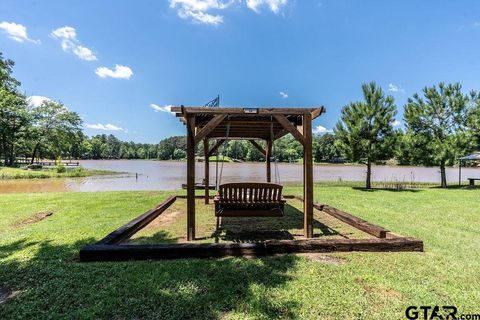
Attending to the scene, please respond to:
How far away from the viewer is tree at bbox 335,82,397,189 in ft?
53.3

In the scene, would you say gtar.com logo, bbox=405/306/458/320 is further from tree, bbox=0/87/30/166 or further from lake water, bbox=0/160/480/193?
tree, bbox=0/87/30/166

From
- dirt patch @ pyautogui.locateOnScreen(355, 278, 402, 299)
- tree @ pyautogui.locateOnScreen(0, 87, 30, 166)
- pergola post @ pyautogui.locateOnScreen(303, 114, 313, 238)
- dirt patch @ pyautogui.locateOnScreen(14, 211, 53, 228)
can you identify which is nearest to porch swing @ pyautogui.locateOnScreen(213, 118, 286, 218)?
pergola post @ pyautogui.locateOnScreen(303, 114, 313, 238)

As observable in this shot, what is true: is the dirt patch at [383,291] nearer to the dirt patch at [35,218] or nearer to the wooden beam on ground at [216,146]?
the wooden beam on ground at [216,146]

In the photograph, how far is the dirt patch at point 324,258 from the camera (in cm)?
409

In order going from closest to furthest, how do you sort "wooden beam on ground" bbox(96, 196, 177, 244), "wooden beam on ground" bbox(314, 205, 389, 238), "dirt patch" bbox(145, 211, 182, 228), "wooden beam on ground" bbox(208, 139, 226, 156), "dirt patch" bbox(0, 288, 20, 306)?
"dirt patch" bbox(0, 288, 20, 306)
"wooden beam on ground" bbox(96, 196, 177, 244)
"wooden beam on ground" bbox(314, 205, 389, 238)
"dirt patch" bbox(145, 211, 182, 228)
"wooden beam on ground" bbox(208, 139, 226, 156)

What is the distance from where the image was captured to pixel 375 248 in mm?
4547

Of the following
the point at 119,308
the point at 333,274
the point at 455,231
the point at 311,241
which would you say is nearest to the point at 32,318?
the point at 119,308

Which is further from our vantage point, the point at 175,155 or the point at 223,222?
→ the point at 175,155

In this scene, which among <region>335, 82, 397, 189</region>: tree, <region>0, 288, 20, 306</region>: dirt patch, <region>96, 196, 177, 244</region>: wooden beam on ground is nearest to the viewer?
<region>0, 288, 20, 306</region>: dirt patch

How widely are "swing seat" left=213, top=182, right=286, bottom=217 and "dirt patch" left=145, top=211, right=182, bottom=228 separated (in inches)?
77.9

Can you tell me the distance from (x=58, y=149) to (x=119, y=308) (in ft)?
159

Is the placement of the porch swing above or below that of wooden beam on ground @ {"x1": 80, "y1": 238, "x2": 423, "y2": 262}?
above

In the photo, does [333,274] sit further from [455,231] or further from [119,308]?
[455,231]

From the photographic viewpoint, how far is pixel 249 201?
18.4 ft
